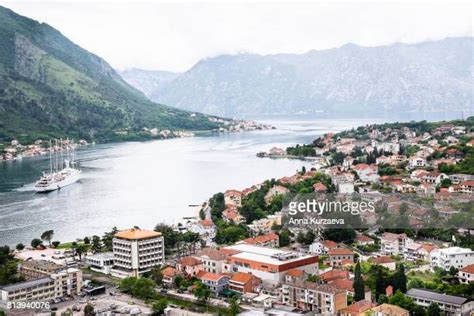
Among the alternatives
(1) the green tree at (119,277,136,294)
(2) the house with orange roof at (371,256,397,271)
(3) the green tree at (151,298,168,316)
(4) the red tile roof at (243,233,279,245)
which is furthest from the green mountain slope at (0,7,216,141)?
(3) the green tree at (151,298,168,316)

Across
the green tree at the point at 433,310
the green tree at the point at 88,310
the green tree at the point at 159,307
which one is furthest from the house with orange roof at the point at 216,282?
the green tree at the point at 433,310

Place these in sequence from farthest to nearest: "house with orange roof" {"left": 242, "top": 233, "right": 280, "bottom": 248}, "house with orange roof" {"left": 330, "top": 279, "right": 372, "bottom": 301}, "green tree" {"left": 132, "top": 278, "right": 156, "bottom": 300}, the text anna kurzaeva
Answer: the text anna kurzaeva < "house with orange roof" {"left": 242, "top": 233, "right": 280, "bottom": 248} < "green tree" {"left": 132, "top": 278, "right": 156, "bottom": 300} < "house with orange roof" {"left": 330, "top": 279, "right": 372, "bottom": 301}

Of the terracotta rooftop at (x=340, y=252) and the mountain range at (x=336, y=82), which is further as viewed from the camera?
the mountain range at (x=336, y=82)

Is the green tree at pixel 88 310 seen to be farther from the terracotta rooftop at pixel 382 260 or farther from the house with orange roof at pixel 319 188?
the house with orange roof at pixel 319 188

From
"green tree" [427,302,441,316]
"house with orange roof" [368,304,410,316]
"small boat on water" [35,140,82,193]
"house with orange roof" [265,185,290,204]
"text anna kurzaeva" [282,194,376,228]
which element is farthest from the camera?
"small boat on water" [35,140,82,193]

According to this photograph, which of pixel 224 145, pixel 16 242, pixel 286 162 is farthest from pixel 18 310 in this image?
pixel 224 145

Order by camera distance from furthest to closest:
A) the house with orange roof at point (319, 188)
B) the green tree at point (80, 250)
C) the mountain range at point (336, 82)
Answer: the mountain range at point (336, 82), the house with orange roof at point (319, 188), the green tree at point (80, 250)

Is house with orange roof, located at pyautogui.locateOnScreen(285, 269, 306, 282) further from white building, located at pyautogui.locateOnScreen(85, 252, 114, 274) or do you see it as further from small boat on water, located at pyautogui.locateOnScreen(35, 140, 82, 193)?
small boat on water, located at pyautogui.locateOnScreen(35, 140, 82, 193)
